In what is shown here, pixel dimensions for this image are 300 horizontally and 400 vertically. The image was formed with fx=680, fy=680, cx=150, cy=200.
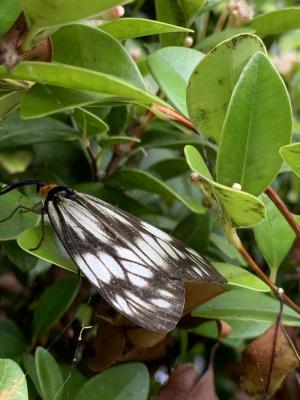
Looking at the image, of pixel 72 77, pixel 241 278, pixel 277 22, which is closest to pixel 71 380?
Answer: pixel 241 278

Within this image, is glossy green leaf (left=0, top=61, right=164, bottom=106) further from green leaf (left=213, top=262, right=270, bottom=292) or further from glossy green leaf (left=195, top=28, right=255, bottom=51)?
glossy green leaf (left=195, top=28, right=255, bottom=51)

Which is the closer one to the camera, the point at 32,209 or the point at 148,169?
the point at 32,209

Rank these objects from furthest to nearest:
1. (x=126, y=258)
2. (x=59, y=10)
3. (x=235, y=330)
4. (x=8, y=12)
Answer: (x=235, y=330)
(x=126, y=258)
(x=8, y=12)
(x=59, y=10)

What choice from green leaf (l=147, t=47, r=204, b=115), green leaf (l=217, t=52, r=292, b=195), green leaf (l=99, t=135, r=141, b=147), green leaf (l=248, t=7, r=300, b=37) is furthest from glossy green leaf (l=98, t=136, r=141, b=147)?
green leaf (l=248, t=7, r=300, b=37)

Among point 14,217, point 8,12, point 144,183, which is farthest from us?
point 144,183

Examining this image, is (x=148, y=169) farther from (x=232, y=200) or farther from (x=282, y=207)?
(x=232, y=200)

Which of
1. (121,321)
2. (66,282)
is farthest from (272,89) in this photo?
(66,282)

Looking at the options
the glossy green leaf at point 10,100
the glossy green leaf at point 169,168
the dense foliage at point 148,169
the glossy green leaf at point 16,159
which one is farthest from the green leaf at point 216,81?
the glossy green leaf at point 16,159
